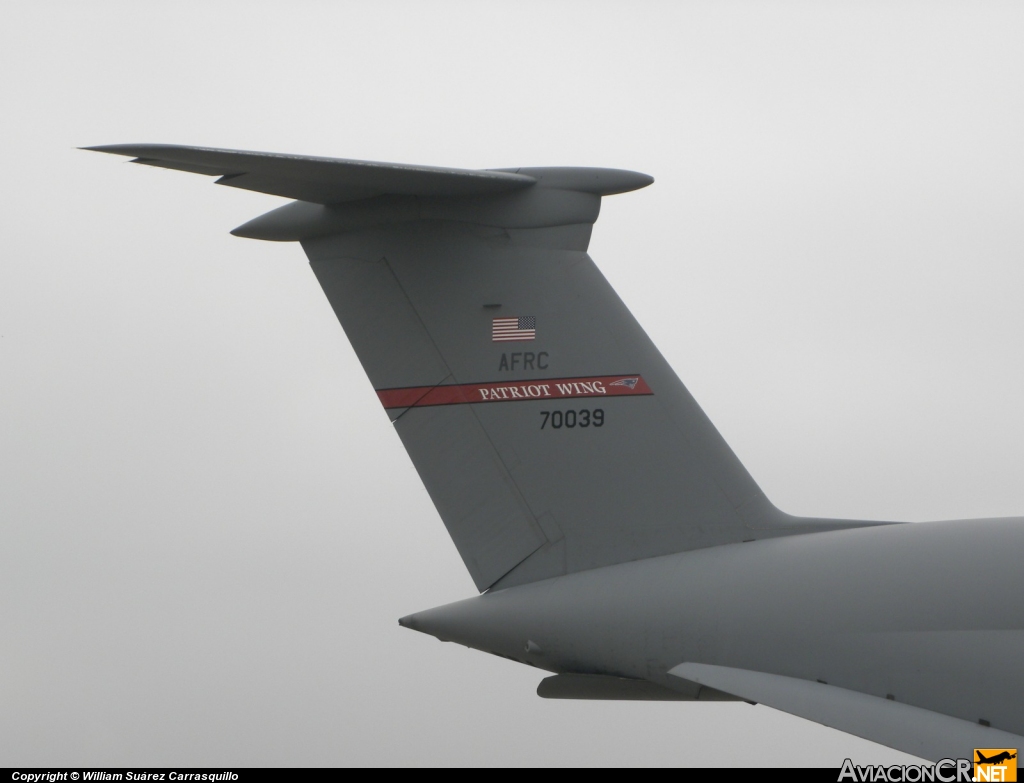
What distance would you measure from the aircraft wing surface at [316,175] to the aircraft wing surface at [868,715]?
90.3 inches

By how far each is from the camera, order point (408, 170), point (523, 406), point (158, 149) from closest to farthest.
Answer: point (158, 149) → point (408, 170) → point (523, 406)

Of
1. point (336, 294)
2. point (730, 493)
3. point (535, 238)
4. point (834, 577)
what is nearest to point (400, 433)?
point (336, 294)

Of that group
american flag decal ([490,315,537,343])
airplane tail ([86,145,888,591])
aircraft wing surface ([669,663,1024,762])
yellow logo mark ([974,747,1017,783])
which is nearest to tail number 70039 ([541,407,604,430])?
airplane tail ([86,145,888,591])

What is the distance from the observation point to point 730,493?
472 cm

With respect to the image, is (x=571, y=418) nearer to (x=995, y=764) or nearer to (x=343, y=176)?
(x=343, y=176)

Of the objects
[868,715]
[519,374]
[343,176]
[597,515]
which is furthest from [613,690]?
[343,176]

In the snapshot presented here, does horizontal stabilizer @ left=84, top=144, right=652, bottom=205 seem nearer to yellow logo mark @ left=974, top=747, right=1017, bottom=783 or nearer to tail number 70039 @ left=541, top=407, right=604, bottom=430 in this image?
tail number 70039 @ left=541, top=407, right=604, bottom=430

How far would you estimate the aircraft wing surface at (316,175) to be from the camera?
4.12m

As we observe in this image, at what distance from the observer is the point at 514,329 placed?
4.95m

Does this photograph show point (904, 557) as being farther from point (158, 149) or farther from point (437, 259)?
point (158, 149)

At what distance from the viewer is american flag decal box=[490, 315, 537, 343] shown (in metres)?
4.94

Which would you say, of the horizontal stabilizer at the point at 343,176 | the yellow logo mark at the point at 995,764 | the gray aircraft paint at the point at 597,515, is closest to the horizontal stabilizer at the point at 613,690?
Result: the gray aircraft paint at the point at 597,515

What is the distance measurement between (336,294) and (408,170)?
877 millimetres

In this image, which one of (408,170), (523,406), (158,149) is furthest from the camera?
(523,406)
